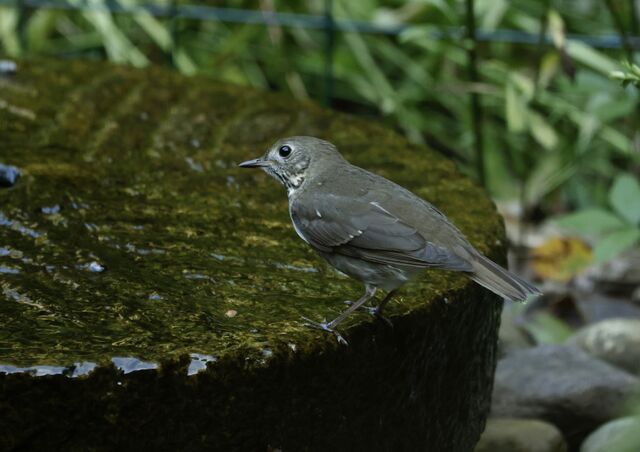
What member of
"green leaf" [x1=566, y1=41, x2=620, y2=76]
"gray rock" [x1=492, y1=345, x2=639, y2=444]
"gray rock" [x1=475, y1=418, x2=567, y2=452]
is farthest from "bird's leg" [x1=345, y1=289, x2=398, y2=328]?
"green leaf" [x1=566, y1=41, x2=620, y2=76]

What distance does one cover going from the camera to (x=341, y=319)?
2490 millimetres

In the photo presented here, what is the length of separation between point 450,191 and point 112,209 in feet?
3.65

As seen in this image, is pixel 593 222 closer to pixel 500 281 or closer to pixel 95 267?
pixel 500 281

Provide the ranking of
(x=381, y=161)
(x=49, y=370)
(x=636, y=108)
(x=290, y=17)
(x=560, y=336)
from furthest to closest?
(x=290, y=17) < (x=636, y=108) < (x=560, y=336) < (x=381, y=161) < (x=49, y=370)

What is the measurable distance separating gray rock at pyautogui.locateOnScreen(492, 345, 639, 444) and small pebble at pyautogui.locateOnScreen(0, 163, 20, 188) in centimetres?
190

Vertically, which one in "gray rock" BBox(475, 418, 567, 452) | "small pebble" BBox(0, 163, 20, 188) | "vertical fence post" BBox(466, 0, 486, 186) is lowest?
"gray rock" BBox(475, 418, 567, 452)

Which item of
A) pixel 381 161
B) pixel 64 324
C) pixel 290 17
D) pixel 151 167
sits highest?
pixel 290 17

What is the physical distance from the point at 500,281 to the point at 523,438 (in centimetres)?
118

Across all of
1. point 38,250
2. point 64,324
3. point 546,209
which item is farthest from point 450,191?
point 546,209

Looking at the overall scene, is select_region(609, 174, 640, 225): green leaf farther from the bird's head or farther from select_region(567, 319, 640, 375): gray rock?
the bird's head

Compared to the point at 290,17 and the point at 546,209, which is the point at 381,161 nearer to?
the point at 290,17

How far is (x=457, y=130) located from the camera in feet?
23.1


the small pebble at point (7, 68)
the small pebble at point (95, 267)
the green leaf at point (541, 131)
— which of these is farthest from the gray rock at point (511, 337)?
the small pebble at point (7, 68)

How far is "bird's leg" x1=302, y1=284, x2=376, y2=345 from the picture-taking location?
240 centimetres
